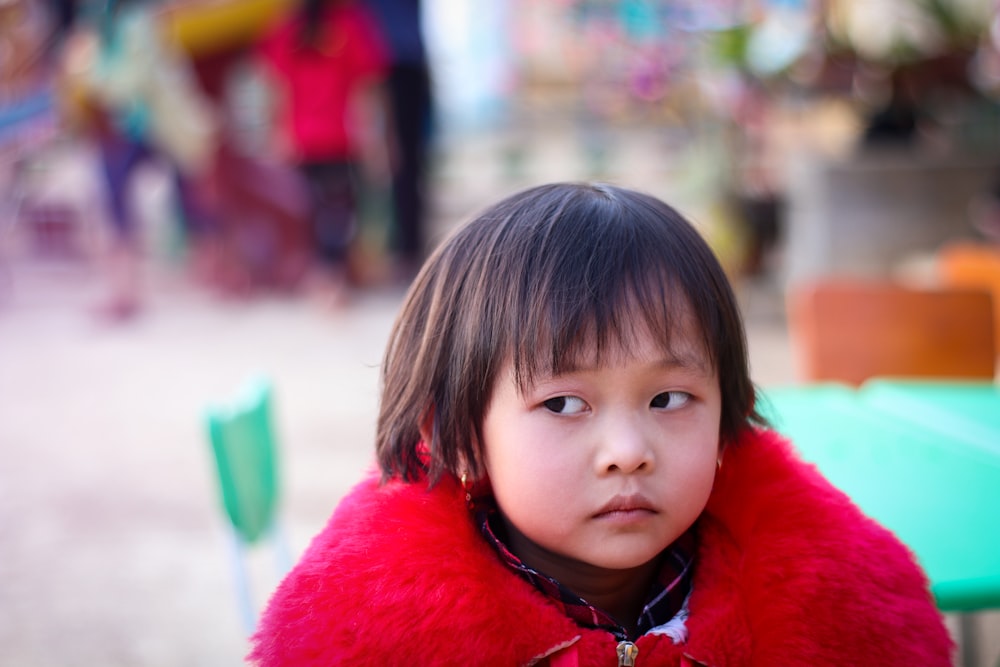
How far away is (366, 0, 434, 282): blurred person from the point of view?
262 inches

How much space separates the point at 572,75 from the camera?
37.1 feet

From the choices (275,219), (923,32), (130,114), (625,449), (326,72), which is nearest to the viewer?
(625,449)

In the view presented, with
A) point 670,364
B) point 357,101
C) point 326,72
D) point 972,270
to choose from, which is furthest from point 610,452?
point 357,101

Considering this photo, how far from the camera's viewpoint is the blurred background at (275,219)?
302 cm

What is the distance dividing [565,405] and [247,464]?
2.83ft

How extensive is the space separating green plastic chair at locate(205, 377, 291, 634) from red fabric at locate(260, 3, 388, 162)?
4.09 metres

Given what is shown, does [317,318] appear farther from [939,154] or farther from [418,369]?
[418,369]

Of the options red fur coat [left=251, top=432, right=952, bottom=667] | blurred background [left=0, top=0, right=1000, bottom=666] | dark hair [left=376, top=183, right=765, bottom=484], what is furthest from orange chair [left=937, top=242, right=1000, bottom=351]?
dark hair [left=376, top=183, right=765, bottom=484]

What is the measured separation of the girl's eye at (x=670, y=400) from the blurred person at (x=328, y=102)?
501 cm

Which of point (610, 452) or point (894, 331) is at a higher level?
point (610, 452)

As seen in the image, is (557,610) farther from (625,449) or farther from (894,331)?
(894,331)

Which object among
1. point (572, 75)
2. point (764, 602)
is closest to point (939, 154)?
point (764, 602)

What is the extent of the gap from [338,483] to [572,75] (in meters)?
8.73

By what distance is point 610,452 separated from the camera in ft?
3.20
